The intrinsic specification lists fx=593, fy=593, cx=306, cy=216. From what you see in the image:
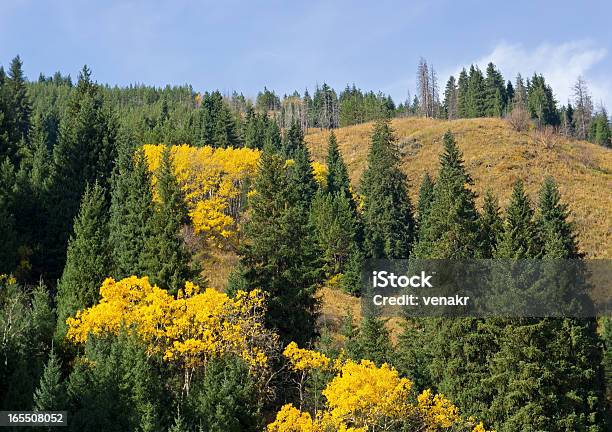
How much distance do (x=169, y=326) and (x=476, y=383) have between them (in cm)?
1735

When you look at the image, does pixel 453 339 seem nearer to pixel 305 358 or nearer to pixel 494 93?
pixel 305 358

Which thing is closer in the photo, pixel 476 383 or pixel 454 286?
pixel 476 383

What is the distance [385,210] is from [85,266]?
141 ft

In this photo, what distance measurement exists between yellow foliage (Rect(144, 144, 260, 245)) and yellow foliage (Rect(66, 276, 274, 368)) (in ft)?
84.1

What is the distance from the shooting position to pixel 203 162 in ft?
196

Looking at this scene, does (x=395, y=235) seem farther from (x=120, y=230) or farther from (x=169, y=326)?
(x=169, y=326)

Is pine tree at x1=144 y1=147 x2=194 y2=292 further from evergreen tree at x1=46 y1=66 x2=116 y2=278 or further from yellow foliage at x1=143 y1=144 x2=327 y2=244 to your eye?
yellow foliage at x1=143 y1=144 x2=327 y2=244

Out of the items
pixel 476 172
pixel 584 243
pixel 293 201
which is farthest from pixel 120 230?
pixel 476 172

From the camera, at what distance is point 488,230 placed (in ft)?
128

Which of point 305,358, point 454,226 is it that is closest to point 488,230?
point 454,226

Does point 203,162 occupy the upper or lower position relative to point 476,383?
upper

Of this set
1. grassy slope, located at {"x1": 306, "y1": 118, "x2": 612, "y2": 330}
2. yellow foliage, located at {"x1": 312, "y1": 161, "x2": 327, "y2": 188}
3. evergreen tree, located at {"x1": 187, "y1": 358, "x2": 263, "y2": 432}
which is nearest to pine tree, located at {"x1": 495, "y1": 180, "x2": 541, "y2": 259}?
evergreen tree, located at {"x1": 187, "y1": 358, "x2": 263, "y2": 432}

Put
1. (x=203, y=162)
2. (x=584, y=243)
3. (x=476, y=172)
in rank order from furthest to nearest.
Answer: (x=476, y=172) < (x=584, y=243) < (x=203, y=162)

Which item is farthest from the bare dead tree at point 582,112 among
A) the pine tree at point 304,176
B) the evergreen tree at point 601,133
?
the pine tree at point 304,176
